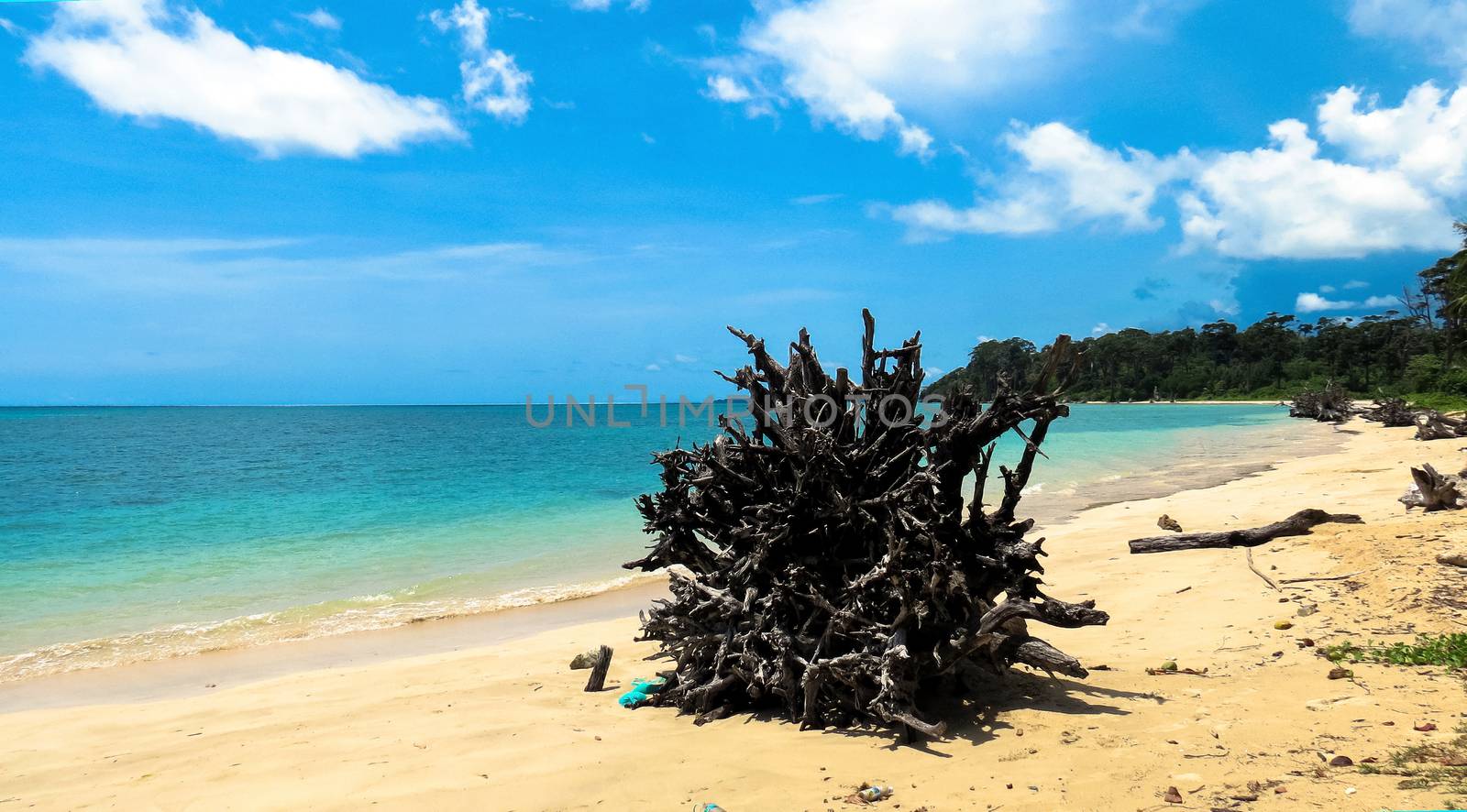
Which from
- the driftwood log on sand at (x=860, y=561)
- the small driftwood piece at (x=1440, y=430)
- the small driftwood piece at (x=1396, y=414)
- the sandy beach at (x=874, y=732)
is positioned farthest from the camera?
the small driftwood piece at (x=1396, y=414)

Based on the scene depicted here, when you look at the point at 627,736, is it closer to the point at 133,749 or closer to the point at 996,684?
the point at 996,684

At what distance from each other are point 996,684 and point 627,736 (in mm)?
2976

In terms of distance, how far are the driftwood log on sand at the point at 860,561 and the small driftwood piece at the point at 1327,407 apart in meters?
55.8

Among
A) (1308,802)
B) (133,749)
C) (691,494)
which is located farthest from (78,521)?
(1308,802)

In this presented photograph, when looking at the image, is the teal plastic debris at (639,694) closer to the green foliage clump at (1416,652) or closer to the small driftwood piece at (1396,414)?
the green foliage clump at (1416,652)

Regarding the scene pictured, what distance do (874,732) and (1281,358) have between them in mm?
125196

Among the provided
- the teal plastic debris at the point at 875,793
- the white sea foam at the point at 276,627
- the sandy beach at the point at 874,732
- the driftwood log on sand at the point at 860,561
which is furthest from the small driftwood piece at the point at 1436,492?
the white sea foam at the point at 276,627

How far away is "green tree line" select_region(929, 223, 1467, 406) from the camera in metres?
62.5

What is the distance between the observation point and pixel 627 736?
5941mm

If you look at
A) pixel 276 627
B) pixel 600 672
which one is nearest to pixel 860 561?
pixel 600 672

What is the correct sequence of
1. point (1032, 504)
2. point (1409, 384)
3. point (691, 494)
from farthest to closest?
point (1409, 384) < point (1032, 504) < point (691, 494)

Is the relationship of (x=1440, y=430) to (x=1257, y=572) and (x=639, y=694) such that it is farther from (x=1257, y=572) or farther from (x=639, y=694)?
(x=639, y=694)

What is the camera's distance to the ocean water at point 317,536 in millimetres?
11969

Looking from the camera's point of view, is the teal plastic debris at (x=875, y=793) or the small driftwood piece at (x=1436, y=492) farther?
the small driftwood piece at (x=1436, y=492)
